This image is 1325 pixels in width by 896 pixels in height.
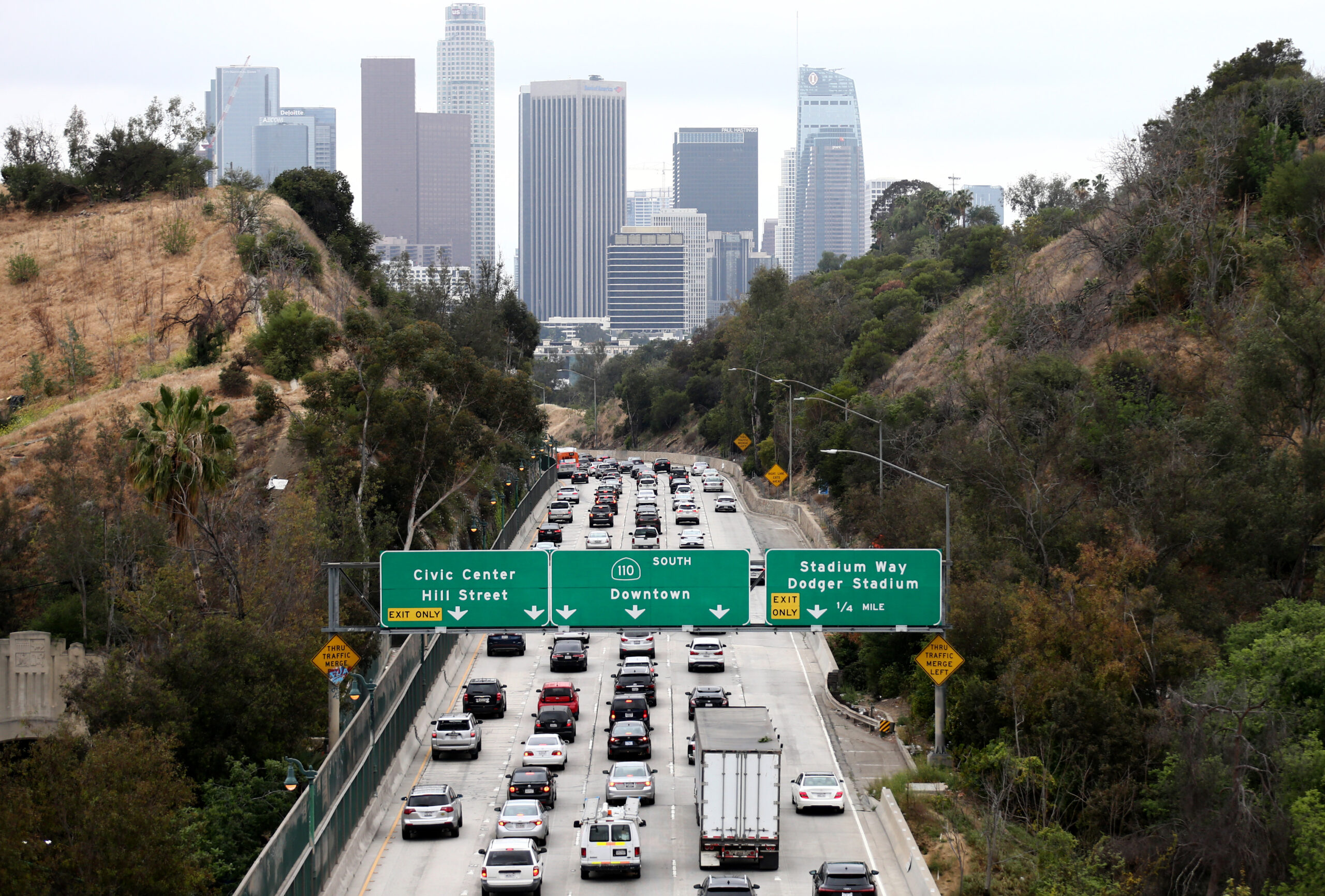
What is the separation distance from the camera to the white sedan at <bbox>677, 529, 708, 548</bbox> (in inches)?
2729

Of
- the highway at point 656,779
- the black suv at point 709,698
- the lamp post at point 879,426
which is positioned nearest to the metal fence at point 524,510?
the highway at point 656,779

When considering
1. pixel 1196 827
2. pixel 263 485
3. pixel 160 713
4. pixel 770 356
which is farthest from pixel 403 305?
pixel 1196 827

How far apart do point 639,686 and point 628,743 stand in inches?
267

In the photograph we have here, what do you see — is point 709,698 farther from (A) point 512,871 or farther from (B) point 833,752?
(A) point 512,871

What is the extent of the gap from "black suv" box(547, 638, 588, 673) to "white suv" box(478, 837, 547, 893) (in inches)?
846

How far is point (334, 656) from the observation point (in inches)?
1375

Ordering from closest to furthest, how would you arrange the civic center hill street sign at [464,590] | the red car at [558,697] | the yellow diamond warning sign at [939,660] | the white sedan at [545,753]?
the civic center hill street sign at [464,590] → the yellow diamond warning sign at [939,660] → the white sedan at [545,753] → the red car at [558,697]

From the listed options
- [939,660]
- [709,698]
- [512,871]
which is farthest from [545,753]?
[939,660]

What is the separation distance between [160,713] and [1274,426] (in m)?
40.2

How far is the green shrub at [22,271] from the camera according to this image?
292ft

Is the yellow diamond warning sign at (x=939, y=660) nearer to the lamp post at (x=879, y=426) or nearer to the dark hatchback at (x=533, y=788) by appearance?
the dark hatchback at (x=533, y=788)

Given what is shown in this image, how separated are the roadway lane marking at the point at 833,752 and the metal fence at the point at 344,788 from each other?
1.97 m

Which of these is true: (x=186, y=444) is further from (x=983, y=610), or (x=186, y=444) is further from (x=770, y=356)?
(x=770, y=356)

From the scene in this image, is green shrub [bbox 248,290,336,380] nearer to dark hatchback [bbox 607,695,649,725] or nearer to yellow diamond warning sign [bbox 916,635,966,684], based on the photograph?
dark hatchback [bbox 607,695,649,725]
